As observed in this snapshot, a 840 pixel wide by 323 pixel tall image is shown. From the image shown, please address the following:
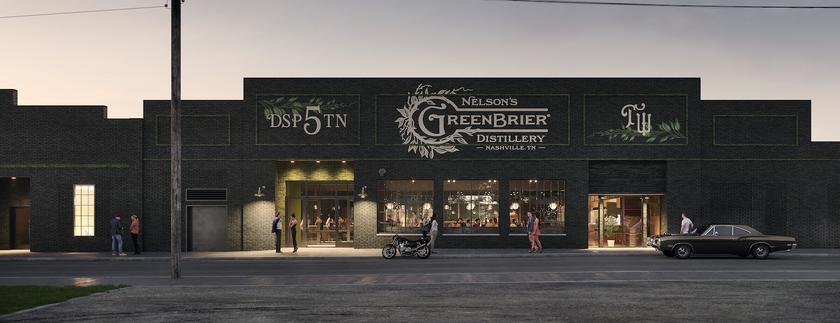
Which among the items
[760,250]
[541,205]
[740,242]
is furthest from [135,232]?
[760,250]

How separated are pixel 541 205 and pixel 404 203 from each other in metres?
6.12

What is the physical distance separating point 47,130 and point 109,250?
19.5 feet

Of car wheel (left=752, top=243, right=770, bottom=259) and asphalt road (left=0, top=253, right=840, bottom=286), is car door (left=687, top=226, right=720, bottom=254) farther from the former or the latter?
car wheel (left=752, top=243, right=770, bottom=259)

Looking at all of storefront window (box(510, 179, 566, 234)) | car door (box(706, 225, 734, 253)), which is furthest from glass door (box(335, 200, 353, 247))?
car door (box(706, 225, 734, 253))

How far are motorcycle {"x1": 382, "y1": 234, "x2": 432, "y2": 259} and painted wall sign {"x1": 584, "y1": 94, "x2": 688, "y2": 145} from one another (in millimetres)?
9759

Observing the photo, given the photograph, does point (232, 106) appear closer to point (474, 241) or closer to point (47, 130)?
point (47, 130)

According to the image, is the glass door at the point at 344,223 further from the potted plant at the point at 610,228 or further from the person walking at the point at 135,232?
the potted plant at the point at 610,228

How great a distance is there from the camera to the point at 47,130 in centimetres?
3678

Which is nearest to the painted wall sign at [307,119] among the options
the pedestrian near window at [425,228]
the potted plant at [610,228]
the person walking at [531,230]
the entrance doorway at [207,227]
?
the entrance doorway at [207,227]

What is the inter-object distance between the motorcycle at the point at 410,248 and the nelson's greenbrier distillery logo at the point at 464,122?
6.05m

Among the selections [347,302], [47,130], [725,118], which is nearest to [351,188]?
[47,130]

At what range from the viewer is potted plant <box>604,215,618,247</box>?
3781 centimetres

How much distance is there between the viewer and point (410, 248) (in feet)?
105

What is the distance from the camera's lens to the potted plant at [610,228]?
1489 inches
